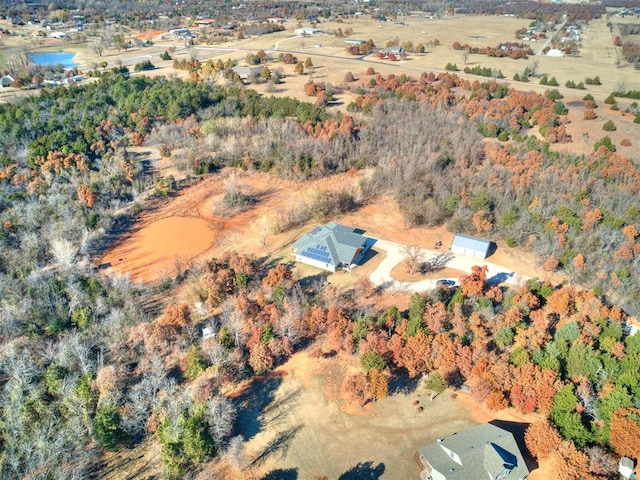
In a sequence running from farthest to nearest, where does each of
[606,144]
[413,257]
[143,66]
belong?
1. [143,66]
2. [606,144]
3. [413,257]

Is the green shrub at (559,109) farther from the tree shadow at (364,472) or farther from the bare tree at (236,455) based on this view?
the bare tree at (236,455)

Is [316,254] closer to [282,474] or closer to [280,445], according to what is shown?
[280,445]

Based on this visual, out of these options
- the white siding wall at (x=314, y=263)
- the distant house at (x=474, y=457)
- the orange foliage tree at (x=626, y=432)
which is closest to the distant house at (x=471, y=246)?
the white siding wall at (x=314, y=263)

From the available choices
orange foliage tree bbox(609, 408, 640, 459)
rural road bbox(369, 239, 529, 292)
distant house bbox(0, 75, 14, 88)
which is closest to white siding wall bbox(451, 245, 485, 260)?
rural road bbox(369, 239, 529, 292)

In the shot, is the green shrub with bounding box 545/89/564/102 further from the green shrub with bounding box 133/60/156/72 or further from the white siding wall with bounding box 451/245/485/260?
the green shrub with bounding box 133/60/156/72

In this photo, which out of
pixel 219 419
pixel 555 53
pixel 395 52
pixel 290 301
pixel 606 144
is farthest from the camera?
pixel 555 53

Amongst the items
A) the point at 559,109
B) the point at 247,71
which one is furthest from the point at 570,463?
the point at 247,71
